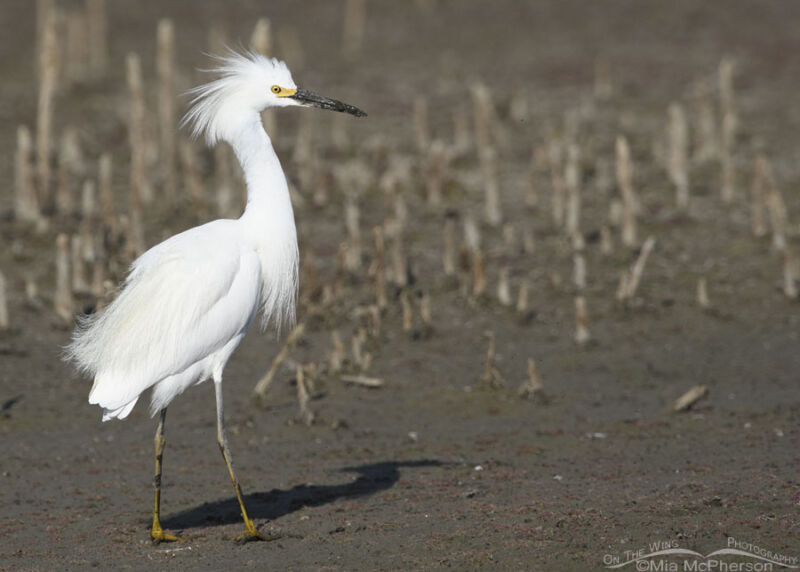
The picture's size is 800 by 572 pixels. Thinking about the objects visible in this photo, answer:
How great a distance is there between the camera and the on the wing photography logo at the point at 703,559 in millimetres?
6395

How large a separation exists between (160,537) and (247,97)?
299cm

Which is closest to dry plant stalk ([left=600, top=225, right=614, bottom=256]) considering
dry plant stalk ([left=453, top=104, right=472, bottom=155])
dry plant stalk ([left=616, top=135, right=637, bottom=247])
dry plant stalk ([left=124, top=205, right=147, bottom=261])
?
dry plant stalk ([left=616, top=135, right=637, bottom=247])

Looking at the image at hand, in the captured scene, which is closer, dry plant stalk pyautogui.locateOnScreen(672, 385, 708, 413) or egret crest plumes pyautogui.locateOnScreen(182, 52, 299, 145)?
egret crest plumes pyautogui.locateOnScreen(182, 52, 299, 145)

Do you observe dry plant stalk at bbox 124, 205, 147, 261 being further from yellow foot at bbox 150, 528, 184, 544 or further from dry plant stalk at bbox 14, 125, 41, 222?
yellow foot at bbox 150, 528, 184, 544

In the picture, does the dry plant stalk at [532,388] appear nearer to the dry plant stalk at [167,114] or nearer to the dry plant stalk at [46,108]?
the dry plant stalk at [167,114]

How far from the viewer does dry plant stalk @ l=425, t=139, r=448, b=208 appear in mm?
16109

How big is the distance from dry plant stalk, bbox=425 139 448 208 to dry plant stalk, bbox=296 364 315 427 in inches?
244

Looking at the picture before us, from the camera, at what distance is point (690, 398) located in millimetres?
10367

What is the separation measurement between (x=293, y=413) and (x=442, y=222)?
5.76m

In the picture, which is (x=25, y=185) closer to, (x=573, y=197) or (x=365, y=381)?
(x=365, y=381)

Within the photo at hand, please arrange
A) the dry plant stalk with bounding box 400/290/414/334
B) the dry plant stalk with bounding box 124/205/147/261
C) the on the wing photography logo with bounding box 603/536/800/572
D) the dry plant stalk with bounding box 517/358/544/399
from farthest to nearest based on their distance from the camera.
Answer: the dry plant stalk with bounding box 124/205/147/261
the dry plant stalk with bounding box 400/290/414/334
the dry plant stalk with bounding box 517/358/544/399
the on the wing photography logo with bounding box 603/536/800/572

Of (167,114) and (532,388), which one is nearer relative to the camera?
(532,388)

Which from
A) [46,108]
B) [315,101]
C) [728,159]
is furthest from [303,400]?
[728,159]

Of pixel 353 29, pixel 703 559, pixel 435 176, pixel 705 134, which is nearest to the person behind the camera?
pixel 703 559
